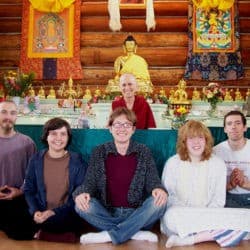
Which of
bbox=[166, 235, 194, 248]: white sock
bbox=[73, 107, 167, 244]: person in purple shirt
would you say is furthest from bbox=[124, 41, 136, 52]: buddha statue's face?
bbox=[166, 235, 194, 248]: white sock

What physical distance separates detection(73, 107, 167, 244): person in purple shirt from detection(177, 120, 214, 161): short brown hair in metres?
0.21

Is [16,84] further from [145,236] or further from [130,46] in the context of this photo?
[145,236]

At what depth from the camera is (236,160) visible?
10.5 feet

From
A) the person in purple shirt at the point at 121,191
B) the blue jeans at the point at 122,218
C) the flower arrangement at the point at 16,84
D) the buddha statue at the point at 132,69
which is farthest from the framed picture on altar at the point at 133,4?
the blue jeans at the point at 122,218

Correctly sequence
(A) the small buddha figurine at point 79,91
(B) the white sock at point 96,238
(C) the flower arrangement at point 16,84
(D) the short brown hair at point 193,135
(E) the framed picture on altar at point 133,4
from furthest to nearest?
(E) the framed picture on altar at point 133,4 < (A) the small buddha figurine at point 79,91 < (C) the flower arrangement at point 16,84 < (D) the short brown hair at point 193,135 < (B) the white sock at point 96,238

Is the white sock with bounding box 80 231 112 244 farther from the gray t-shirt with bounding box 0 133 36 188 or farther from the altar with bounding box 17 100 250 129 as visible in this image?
the altar with bounding box 17 100 250 129

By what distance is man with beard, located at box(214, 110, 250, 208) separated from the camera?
10.3 feet

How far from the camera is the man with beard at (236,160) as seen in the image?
10.3ft

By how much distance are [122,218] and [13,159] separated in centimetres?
86

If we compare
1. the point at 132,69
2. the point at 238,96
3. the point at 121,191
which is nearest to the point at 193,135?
the point at 121,191

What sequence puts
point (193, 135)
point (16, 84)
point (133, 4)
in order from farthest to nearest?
point (133, 4)
point (16, 84)
point (193, 135)

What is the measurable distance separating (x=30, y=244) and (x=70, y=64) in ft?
17.3

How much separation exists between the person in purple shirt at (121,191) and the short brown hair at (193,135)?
0.21 meters

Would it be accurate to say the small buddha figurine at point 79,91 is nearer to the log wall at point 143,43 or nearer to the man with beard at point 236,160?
the log wall at point 143,43
